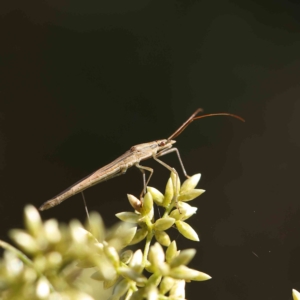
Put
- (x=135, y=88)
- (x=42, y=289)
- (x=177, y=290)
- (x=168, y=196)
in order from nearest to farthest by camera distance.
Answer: (x=42, y=289), (x=177, y=290), (x=168, y=196), (x=135, y=88)

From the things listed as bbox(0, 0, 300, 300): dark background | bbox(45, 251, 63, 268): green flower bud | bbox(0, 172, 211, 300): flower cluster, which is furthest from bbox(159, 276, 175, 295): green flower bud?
bbox(0, 0, 300, 300): dark background

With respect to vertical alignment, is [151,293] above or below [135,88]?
above

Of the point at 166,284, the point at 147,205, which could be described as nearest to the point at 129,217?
the point at 147,205

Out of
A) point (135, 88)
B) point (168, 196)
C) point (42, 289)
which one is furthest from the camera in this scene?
point (135, 88)

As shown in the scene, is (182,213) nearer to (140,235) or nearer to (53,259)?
(140,235)

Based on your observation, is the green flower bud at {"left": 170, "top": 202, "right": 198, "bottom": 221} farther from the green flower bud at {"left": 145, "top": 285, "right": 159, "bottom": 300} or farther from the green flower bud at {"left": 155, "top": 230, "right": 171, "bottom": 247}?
the green flower bud at {"left": 145, "top": 285, "right": 159, "bottom": 300}

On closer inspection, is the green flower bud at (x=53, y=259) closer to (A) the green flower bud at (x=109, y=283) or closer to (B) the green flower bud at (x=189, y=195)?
(A) the green flower bud at (x=109, y=283)
